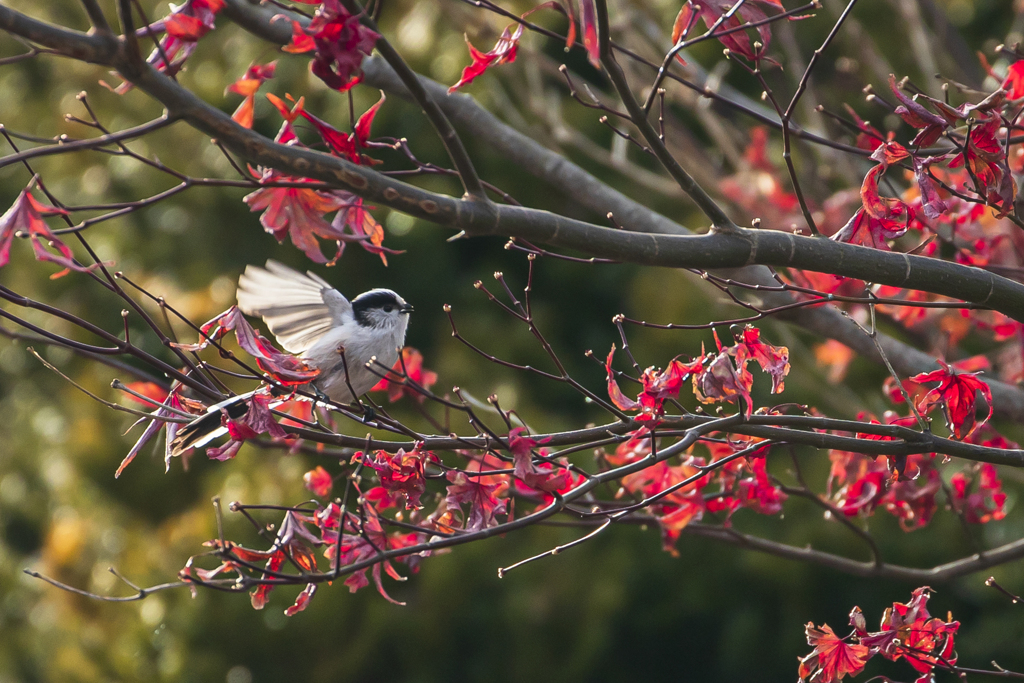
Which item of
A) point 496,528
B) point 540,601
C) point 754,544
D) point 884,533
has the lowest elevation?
point 540,601

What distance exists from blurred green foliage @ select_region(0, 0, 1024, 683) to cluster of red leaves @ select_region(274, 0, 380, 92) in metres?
1.88

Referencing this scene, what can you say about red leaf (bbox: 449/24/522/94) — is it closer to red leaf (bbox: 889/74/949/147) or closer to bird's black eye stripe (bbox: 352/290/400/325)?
red leaf (bbox: 889/74/949/147)

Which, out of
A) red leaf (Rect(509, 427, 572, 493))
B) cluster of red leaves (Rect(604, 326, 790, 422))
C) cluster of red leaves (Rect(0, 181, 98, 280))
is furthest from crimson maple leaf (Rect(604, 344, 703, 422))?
cluster of red leaves (Rect(0, 181, 98, 280))

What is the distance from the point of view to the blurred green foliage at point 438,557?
3.68 meters

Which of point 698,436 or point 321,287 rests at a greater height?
point 698,436

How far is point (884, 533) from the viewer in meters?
Result: 3.68

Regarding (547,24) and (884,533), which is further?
(547,24)

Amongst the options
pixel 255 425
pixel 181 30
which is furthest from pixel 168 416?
pixel 181 30

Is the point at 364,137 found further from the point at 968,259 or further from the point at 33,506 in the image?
the point at 33,506

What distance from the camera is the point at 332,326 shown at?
2.45m

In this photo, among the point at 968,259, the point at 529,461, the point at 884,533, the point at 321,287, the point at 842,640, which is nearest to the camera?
the point at 529,461

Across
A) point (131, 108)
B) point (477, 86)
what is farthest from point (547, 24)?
point (131, 108)

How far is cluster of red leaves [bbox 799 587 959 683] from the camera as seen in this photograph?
155cm

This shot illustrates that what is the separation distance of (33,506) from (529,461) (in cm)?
480
